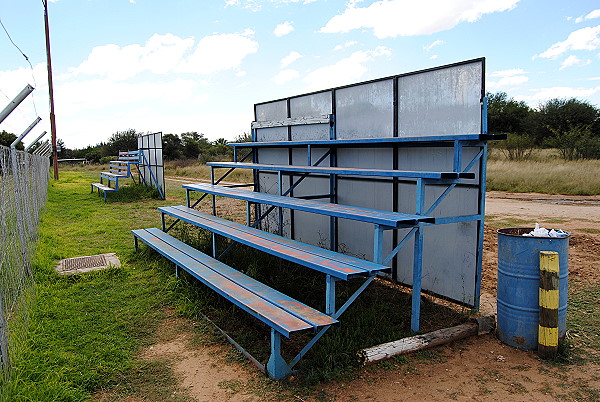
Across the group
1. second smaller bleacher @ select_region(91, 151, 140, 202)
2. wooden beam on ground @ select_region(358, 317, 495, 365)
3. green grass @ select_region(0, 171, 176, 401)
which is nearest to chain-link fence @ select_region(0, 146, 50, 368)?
green grass @ select_region(0, 171, 176, 401)

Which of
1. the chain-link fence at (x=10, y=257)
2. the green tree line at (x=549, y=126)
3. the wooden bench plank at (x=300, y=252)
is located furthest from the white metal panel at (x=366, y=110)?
the green tree line at (x=549, y=126)

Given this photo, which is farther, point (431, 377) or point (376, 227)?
point (376, 227)

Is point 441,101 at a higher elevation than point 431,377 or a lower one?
higher

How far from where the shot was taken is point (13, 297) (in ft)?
13.4

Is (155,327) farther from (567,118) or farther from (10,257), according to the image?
(567,118)

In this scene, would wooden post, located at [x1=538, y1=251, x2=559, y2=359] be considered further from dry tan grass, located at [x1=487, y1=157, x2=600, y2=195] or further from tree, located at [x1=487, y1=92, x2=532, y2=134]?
tree, located at [x1=487, y1=92, x2=532, y2=134]

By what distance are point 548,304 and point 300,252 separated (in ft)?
6.64

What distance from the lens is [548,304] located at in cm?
358

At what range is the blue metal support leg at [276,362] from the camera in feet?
10.8

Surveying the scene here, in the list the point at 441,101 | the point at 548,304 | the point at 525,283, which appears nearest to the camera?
the point at 548,304

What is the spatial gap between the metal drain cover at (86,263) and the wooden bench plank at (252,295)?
0.90m

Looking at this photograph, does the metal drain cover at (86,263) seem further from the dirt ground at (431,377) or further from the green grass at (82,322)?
the dirt ground at (431,377)

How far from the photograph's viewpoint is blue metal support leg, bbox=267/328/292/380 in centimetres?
330

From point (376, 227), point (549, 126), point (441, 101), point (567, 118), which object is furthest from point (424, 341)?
point (567, 118)
